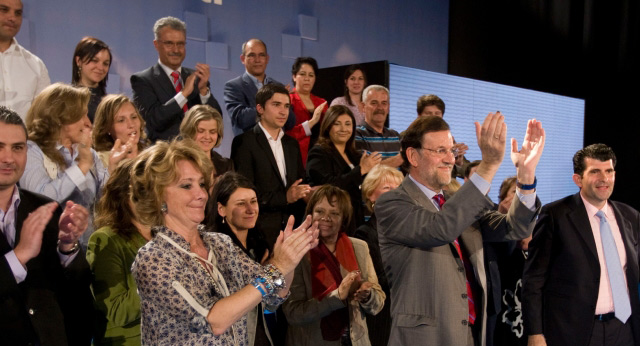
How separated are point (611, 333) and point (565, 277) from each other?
1.18 ft

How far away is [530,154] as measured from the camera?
101 inches

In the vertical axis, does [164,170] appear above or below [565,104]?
below

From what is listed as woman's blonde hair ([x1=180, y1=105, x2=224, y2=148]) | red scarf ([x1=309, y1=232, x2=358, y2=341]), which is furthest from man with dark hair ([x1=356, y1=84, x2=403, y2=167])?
red scarf ([x1=309, y1=232, x2=358, y2=341])

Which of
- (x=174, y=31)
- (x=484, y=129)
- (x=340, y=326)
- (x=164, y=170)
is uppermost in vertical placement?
(x=174, y=31)

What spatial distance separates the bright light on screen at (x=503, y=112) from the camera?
19.7 feet

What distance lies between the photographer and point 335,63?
7258 mm

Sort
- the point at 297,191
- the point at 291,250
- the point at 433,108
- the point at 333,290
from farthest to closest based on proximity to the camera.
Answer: the point at 433,108
the point at 297,191
the point at 333,290
the point at 291,250

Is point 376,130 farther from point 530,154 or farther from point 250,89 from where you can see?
point 530,154

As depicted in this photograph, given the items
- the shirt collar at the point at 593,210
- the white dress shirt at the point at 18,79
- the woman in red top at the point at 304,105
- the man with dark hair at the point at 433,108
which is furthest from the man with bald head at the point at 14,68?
the shirt collar at the point at 593,210

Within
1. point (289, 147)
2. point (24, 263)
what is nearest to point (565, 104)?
point (289, 147)

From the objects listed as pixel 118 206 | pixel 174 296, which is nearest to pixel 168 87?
pixel 118 206

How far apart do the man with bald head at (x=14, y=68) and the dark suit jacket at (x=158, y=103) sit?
708 millimetres

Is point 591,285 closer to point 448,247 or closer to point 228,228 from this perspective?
point 448,247

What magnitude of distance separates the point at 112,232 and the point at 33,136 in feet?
2.50
